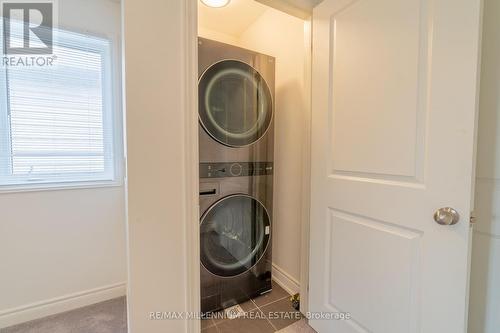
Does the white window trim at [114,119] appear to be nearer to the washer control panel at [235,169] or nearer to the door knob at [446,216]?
the washer control panel at [235,169]

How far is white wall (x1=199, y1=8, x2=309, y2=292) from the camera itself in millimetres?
→ 1689

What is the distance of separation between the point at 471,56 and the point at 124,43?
4.07ft

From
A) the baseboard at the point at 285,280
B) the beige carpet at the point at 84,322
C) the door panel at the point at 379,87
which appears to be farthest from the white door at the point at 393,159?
the beige carpet at the point at 84,322

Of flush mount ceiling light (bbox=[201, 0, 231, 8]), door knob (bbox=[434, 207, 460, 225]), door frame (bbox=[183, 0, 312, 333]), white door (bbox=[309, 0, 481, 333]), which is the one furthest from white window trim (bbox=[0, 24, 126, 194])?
door knob (bbox=[434, 207, 460, 225])

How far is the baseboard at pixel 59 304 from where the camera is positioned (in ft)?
4.53

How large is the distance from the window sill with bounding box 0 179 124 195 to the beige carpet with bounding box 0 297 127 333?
0.83 meters

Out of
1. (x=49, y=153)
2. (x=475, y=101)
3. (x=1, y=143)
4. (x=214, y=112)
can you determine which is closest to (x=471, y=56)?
(x=475, y=101)

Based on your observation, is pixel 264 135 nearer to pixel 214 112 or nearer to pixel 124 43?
pixel 214 112

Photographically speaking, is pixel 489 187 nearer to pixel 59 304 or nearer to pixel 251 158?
pixel 251 158

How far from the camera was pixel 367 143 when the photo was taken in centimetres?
104

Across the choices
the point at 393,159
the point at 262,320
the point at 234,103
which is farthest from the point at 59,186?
the point at 393,159

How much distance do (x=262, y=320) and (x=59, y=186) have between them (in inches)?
63.2

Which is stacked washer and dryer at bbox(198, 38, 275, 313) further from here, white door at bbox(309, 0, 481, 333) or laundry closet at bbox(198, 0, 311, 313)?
white door at bbox(309, 0, 481, 333)

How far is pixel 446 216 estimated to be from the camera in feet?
2.61
